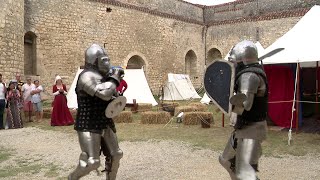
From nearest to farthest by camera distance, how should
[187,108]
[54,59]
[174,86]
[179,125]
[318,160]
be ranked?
[318,160] → [179,125] → [187,108] → [54,59] → [174,86]

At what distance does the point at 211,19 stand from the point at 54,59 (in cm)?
1249

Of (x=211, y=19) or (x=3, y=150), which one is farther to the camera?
(x=211, y=19)

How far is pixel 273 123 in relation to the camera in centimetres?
764

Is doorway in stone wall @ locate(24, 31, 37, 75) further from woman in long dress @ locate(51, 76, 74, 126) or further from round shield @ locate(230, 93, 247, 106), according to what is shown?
round shield @ locate(230, 93, 247, 106)

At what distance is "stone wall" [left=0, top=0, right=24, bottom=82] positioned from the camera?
10.1 m

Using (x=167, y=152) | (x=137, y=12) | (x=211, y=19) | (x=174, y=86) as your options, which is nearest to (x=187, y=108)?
(x=167, y=152)

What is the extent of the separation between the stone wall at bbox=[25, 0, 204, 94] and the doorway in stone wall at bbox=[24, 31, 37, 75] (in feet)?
0.78

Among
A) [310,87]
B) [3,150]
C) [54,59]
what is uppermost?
[54,59]

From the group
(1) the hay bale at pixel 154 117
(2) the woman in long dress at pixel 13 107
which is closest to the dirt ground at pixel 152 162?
(2) the woman in long dress at pixel 13 107

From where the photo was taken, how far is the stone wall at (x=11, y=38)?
33.2ft

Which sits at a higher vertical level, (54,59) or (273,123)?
(54,59)

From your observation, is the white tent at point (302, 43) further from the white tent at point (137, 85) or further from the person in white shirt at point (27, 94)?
the white tent at point (137, 85)

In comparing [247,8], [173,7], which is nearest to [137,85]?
[173,7]

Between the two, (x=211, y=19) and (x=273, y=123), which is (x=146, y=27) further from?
(x=273, y=123)
